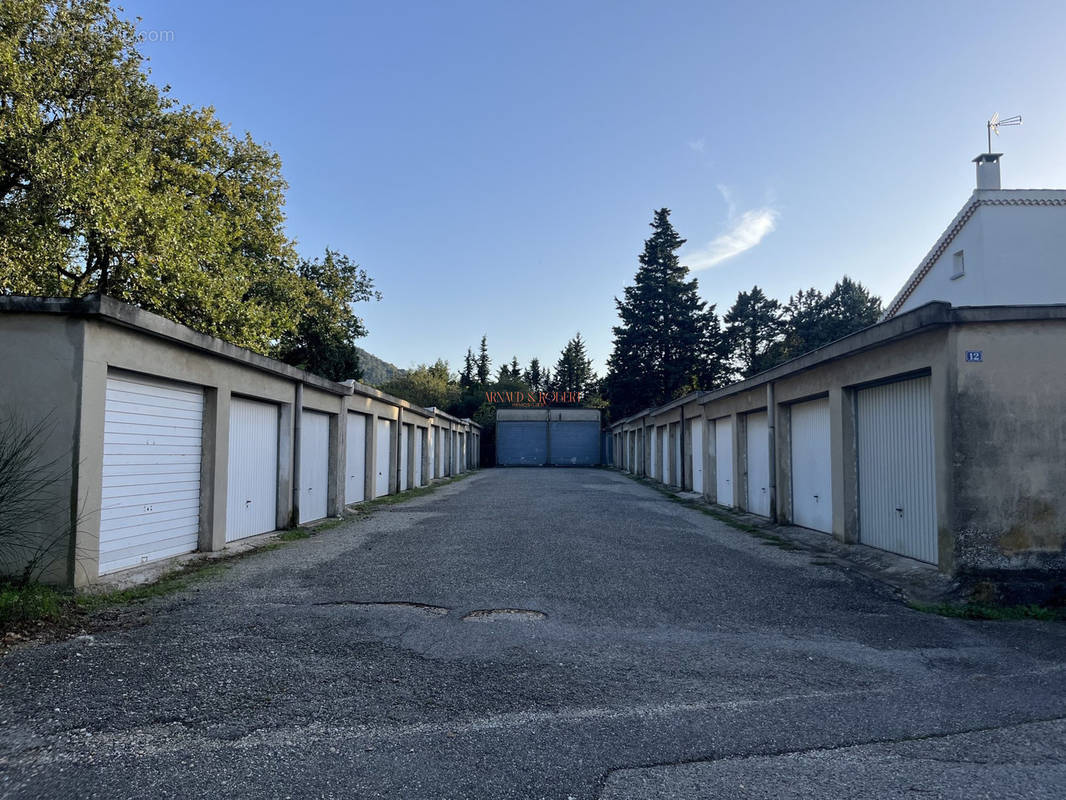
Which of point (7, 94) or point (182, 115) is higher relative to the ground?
point (182, 115)

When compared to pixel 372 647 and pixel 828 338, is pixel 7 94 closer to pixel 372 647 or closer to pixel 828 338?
pixel 372 647

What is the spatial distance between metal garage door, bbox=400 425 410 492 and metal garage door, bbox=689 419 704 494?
1010cm

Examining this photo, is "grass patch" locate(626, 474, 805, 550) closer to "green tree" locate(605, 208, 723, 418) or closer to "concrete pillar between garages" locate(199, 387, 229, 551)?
"concrete pillar between garages" locate(199, 387, 229, 551)

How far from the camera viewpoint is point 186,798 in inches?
114

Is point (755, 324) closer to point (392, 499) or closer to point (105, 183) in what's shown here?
point (392, 499)

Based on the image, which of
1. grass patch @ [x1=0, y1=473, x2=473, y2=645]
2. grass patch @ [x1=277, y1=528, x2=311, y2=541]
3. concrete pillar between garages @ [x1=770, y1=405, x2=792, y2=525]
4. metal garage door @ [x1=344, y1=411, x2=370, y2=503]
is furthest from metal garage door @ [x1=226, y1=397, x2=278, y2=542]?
concrete pillar between garages @ [x1=770, y1=405, x2=792, y2=525]

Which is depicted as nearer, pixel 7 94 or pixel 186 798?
pixel 186 798

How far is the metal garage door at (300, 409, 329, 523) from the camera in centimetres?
1305

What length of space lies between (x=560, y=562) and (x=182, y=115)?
18791mm

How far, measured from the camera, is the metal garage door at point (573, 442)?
159 ft

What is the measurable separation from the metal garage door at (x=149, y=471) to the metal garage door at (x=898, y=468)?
955cm

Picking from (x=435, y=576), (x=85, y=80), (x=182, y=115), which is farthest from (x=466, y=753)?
(x=182, y=115)

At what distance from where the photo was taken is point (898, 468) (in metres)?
8.80

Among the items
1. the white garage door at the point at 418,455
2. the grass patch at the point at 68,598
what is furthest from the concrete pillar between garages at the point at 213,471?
the white garage door at the point at 418,455
